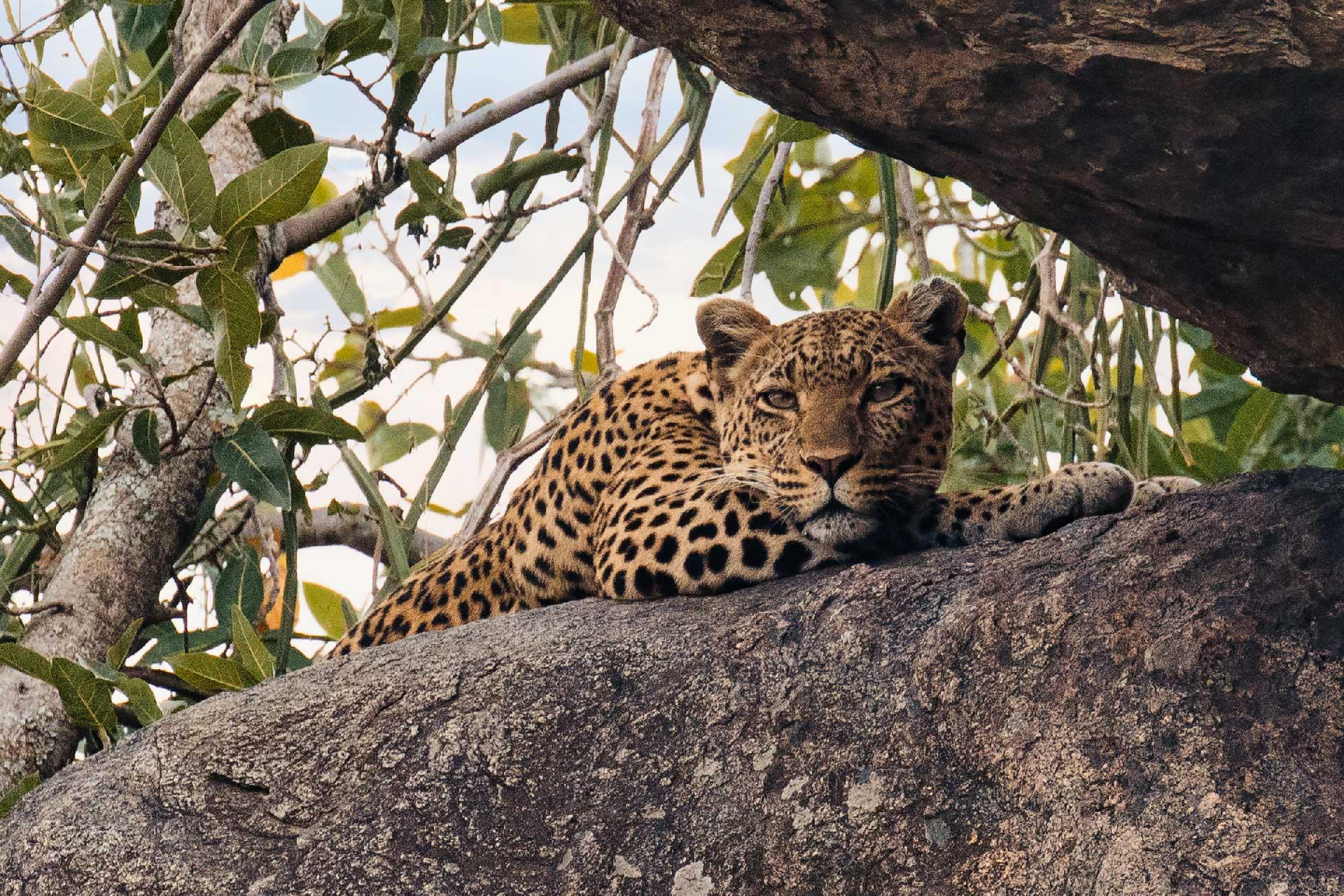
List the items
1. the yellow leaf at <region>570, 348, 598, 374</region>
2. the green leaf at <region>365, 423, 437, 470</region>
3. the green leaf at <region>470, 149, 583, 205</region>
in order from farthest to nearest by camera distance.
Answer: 1. the yellow leaf at <region>570, 348, 598, 374</region>
2. the green leaf at <region>365, 423, 437, 470</region>
3. the green leaf at <region>470, 149, 583, 205</region>

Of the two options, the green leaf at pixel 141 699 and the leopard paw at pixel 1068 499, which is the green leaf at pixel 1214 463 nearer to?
the leopard paw at pixel 1068 499

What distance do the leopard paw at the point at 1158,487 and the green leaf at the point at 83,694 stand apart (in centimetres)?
303

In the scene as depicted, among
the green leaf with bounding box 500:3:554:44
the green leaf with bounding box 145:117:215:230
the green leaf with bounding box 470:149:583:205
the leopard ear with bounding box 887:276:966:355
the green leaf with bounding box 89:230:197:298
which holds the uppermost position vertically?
the green leaf with bounding box 500:3:554:44

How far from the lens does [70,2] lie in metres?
5.15

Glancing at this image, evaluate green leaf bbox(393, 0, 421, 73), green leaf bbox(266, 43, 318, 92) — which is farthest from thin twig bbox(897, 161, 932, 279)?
green leaf bbox(266, 43, 318, 92)

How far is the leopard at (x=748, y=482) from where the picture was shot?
3752 millimetres

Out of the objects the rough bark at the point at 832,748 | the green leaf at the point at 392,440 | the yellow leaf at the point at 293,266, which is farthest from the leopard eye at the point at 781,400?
the yellow leaf at the point at 293,266

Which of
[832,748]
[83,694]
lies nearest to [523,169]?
[83,694]

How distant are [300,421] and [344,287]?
1.41m

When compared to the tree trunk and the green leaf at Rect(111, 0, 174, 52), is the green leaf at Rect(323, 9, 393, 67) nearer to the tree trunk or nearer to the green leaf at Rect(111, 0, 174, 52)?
the tree trunk

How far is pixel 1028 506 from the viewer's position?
11.7 ft

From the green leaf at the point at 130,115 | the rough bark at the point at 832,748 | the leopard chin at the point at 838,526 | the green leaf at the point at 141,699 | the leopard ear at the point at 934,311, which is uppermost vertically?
the green leaf at the point at 130,115

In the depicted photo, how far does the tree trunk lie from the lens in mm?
4883

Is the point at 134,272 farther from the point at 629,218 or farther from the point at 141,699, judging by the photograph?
the point at 629,218
